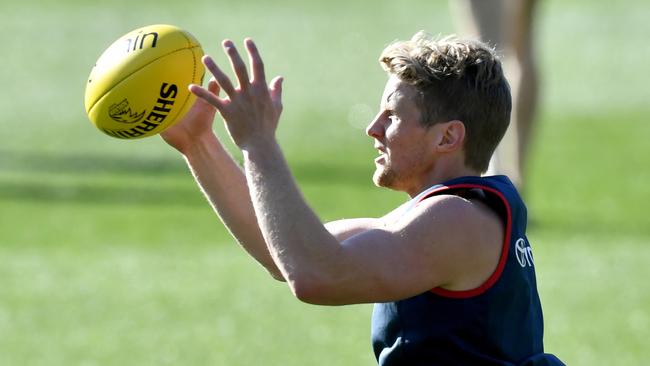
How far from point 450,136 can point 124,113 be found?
1187mm

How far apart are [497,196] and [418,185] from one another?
1.05ft

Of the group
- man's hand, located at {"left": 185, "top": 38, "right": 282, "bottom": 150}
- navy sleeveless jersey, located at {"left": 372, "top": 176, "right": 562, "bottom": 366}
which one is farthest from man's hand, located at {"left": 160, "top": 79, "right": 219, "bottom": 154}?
navy sleeveless jersey, located at {"left": 372, "top": 176, "right": 562, "bottom": 366}

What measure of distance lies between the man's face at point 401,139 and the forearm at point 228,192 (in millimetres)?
685

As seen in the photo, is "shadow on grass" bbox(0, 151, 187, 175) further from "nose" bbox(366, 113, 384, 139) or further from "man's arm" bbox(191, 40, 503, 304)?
"man's arm" bbox(191, 40, 503, 304)

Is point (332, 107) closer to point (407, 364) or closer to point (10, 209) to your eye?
point (10, 209)

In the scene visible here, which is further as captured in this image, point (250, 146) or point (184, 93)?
point (184, 93)

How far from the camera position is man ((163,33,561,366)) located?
13.6ft

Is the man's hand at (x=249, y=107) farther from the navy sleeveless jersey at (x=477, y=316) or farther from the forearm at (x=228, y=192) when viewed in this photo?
the forearm at (x=228, y=192)

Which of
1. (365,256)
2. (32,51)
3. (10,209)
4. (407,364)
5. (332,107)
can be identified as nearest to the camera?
(365,256)

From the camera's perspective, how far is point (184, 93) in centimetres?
502

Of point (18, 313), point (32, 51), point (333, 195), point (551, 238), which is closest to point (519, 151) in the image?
point (551, 238)

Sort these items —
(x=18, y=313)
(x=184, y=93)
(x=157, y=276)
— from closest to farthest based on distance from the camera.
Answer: (x=184, y=93), (x=18, y=313), (x=157, y=276)

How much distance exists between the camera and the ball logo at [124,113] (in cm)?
494

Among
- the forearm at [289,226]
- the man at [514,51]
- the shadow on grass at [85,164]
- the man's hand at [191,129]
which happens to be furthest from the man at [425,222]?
the shadow on grass at [85,164]
